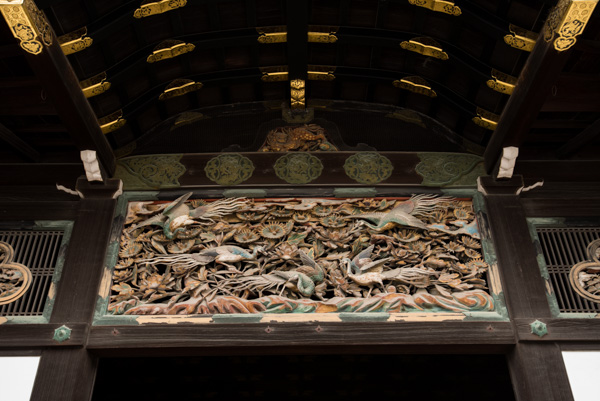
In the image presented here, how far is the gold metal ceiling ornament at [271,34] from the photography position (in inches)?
237

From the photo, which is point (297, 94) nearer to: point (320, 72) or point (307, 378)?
→ point (320, 72)

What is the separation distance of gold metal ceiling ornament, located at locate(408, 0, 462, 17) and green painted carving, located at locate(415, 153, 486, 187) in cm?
157

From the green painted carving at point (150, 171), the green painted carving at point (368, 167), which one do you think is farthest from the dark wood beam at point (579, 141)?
the green painted carving at point (150, 171)

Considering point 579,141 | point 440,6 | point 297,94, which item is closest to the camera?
point 440,6

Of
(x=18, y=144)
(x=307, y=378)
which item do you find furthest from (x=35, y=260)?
(x=307, y=378)

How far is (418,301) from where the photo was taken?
18.4 feet

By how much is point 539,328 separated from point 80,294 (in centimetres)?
392

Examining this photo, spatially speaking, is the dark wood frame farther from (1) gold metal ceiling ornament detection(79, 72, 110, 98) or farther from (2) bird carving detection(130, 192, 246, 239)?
(1) gold metal ceiling ornament detection(79, 72, 110, 98)

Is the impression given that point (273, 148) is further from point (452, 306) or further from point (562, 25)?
point (562, 25)

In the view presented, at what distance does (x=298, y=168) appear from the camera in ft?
21.2

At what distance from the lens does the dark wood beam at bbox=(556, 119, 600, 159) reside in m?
6.07

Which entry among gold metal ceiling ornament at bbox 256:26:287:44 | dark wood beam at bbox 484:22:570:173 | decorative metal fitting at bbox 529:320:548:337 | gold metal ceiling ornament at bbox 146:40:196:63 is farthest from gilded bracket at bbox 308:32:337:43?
decorative metal fitting at bbox 529:320:548:337

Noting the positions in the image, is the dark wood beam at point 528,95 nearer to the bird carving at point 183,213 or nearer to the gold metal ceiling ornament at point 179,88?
the bird carving at point 183,213

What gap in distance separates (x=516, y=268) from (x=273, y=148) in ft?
8.71
